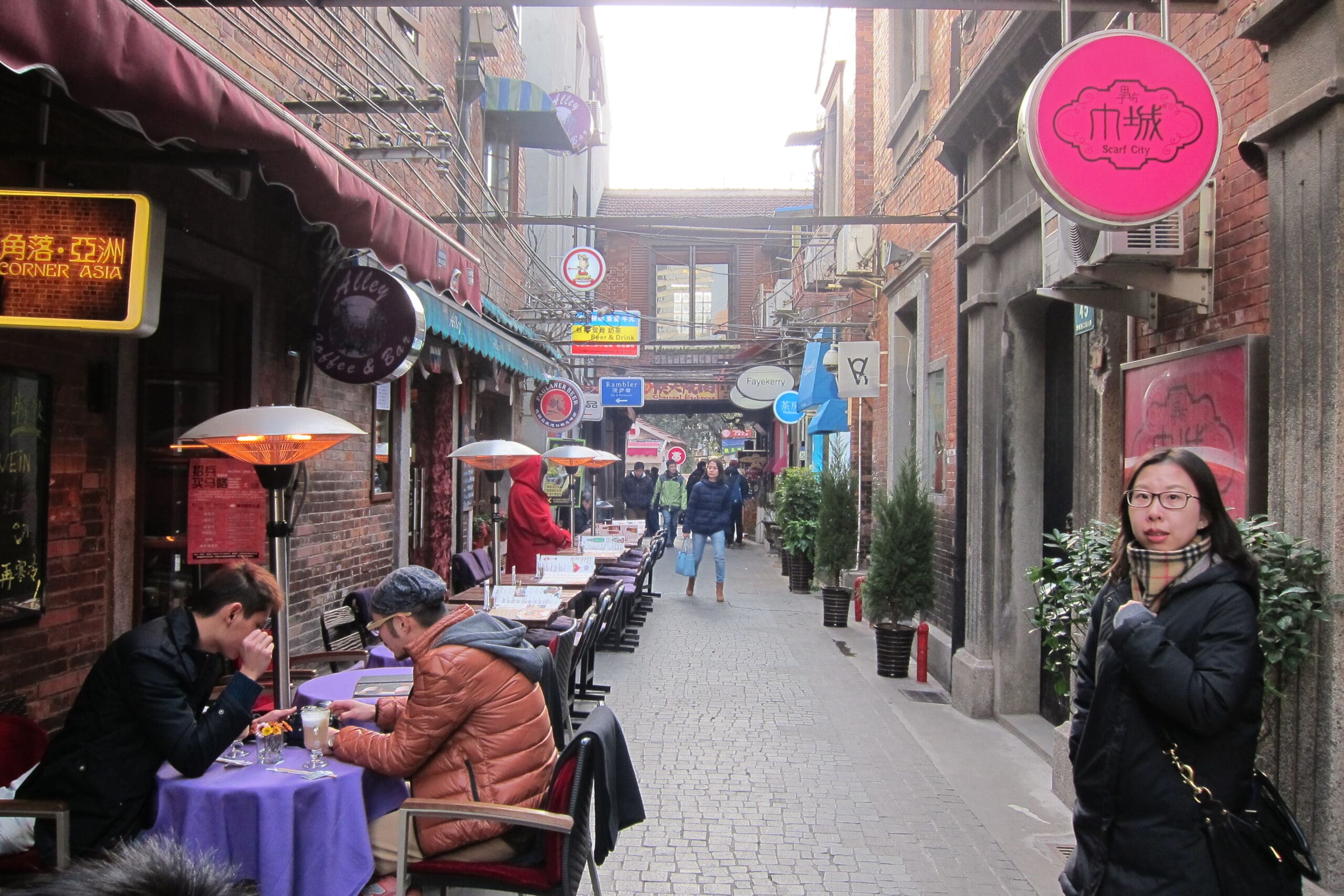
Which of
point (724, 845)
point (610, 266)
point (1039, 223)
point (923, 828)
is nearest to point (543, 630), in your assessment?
point (724, 845)

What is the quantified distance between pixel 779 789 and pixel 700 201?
3523cm

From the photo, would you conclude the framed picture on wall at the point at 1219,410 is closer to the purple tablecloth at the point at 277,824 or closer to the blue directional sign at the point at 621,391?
the purple tablecloth at the point at 277,824

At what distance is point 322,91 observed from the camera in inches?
312

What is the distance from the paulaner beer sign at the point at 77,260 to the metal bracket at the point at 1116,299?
4342mm

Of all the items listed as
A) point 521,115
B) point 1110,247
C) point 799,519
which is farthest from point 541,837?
point 521,115

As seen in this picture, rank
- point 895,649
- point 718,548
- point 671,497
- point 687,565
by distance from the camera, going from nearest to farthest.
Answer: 1. point 895,649
2. point 718,548
3. point 687,565
4. point 671,497

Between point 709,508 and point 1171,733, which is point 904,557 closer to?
point 709,508

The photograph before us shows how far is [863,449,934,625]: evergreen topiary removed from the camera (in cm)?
930

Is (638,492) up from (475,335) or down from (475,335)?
down

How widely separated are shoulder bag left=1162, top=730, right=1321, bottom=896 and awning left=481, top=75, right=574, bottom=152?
13331 mm

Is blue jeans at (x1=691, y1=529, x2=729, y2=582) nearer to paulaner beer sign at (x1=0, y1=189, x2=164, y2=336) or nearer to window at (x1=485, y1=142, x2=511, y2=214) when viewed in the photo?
window at (x1=485, y1=142, x2=511, y2=214)

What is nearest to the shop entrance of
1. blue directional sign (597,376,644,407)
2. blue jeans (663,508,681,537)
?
blue jeans (663,508,681,537)

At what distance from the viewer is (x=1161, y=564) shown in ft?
8.96

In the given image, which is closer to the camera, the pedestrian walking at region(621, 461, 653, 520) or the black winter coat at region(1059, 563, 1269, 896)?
the black winter coat at region(1059, 563, 1269, 896)
